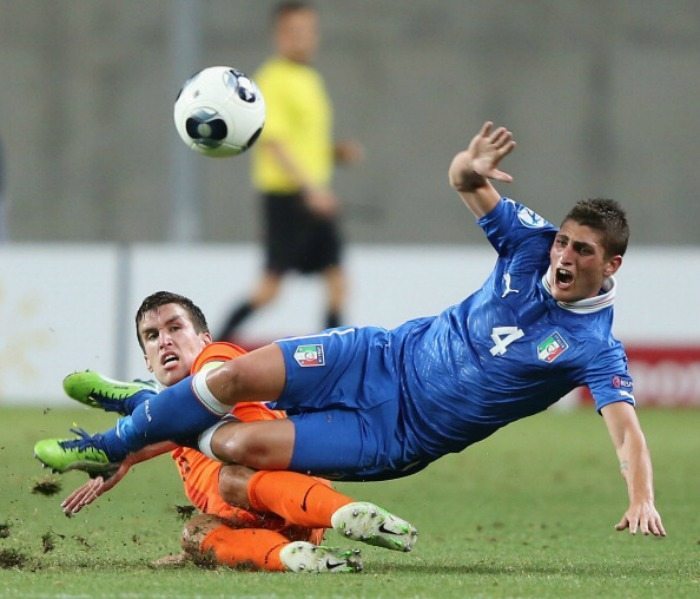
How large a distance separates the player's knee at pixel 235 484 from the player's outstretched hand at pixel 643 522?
1.29 meters

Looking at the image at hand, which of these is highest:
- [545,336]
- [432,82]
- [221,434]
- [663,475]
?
[432,82]

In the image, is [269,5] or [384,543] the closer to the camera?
[384,543]

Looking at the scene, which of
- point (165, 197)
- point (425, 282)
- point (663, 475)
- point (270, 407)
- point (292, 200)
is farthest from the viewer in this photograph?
point (165, 197)

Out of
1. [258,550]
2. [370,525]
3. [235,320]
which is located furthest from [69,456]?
[235,320]

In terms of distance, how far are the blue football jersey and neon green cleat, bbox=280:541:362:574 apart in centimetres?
63

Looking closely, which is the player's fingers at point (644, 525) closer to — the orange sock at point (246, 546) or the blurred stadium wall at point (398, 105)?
the orange sock at point (246, 546)

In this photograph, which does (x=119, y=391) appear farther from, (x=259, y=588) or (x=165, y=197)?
(x=165, y=197)

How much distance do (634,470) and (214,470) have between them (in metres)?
1.55

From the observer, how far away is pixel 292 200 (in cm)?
1259

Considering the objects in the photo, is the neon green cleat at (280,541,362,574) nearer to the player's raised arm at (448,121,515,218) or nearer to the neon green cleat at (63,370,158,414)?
the neon green cleat at (63,370,158,414)

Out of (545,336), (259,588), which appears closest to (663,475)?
(545,336)

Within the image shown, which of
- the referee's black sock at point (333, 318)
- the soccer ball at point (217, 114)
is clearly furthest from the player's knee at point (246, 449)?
the referee's black sock at point (333, 318)

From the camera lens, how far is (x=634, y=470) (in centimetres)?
539

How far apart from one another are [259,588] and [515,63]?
15387 mm
